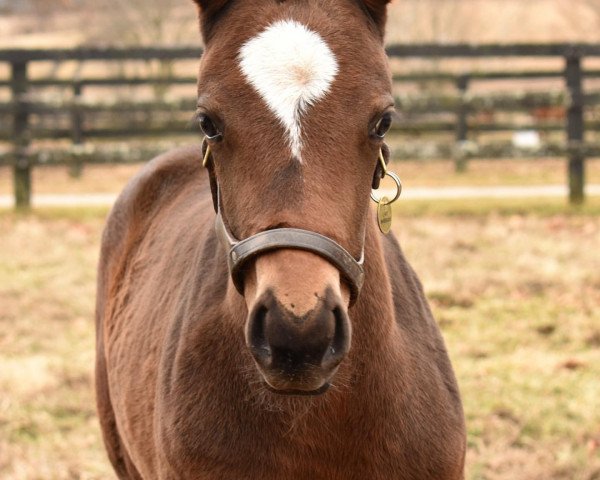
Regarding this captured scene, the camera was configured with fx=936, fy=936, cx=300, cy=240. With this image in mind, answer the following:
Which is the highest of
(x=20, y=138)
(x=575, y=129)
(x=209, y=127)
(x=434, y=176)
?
(x=209, y=127)

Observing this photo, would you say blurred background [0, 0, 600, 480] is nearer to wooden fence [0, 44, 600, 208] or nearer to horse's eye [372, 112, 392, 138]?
wooden fence [0, 44, 600, 208]

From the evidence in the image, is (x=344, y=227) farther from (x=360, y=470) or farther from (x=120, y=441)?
(x=120, y=441)

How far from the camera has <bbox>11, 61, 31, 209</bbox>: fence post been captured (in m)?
11.6

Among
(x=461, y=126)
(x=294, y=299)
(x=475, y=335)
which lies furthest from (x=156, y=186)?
(x=461, y=126)

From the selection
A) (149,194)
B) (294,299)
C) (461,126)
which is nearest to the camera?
(294,299)

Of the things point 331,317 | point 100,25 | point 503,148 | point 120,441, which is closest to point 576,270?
point 503,148

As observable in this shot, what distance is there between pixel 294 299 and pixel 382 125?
583 millimetres

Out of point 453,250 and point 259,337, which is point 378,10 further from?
point 453,250

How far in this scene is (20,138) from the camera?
38.7 feet

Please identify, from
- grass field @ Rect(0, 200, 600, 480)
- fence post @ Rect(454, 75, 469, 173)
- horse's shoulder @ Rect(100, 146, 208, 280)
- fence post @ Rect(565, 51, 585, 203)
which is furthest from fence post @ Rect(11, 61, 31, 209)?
horse's shoulder @ Rect(100, 146, 208, 280)

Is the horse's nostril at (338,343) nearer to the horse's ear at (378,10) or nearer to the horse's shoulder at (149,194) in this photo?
the horse's ear at (378,10)

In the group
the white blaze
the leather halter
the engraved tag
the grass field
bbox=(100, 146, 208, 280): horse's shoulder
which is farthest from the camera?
the grass field

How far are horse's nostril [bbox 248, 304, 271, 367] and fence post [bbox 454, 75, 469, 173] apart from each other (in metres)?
9.79

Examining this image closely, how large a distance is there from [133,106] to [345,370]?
394 inches
